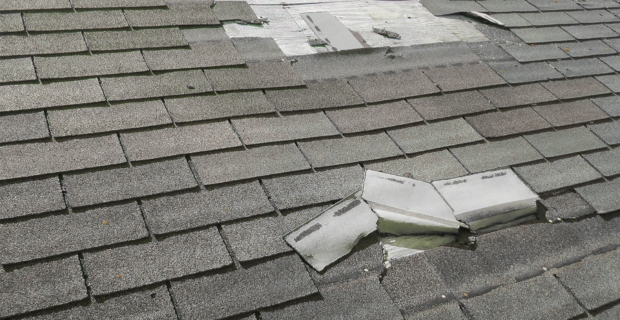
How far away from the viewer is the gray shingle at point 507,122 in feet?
10.3

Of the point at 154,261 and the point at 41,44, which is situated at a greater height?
the point at 41,44

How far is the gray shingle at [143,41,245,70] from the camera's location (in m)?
2.92

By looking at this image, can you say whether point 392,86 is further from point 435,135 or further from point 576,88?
point 576,88

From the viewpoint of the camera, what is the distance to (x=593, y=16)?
4691mm

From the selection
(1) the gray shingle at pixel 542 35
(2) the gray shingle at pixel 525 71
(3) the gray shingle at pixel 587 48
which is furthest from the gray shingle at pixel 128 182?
(3) the gray shingle at pixel 587 48

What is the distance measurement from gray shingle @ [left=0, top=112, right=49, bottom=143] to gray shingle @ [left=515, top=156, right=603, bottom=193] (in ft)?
7.57

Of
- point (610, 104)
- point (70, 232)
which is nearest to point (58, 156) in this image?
point (70, 232)

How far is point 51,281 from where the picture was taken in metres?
1.85

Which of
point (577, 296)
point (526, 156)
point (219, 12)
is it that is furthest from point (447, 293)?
point (219, 12)

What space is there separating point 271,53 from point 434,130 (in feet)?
3.44

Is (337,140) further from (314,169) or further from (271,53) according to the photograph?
(271,53)

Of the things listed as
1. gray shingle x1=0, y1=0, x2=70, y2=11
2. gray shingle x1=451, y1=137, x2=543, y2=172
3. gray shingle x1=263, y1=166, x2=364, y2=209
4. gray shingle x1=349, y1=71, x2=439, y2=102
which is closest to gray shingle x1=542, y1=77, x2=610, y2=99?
gray shingle x1=451, y1=137, x2=543, y2=172

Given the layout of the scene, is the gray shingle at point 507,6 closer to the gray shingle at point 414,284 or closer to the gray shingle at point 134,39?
the gray shingle at point 134,39

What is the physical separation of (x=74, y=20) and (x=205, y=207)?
1.48 metres
